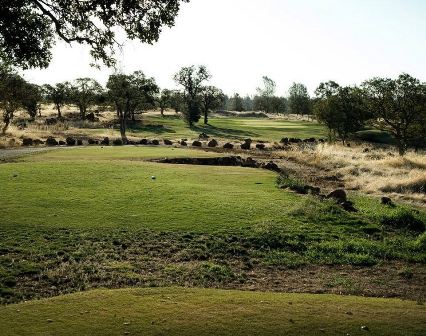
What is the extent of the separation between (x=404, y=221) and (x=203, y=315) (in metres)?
13.2

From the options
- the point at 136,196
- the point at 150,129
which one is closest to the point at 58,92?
the point at 150,129

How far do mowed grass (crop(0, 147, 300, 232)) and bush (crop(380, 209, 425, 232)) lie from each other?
4280 millimetres

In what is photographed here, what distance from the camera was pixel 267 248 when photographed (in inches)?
653

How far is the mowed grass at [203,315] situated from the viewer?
29.3 ft

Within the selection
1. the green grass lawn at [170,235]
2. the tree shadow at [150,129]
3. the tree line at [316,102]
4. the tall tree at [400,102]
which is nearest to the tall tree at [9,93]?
the tree line at [316,102]

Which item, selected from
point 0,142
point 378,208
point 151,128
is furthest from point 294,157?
point 151,128

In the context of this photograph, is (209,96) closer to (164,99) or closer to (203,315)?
(164,99)

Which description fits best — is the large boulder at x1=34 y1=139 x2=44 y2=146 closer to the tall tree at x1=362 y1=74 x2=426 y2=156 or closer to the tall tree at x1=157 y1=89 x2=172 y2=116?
the tall tree at x1=362 y1=74 x2=426 y2=156

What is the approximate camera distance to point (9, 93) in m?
61.5

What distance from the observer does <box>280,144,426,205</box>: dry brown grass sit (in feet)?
95.0

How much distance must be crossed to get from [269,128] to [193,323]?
9475 centimetres

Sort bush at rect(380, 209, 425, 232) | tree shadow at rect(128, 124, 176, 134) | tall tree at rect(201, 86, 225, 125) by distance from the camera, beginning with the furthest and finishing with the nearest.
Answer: tall tree at rect(201, 86, 225, 125), tree shadow at rect(128, 124, 176, 134), bush at rect(380, 209, 425, 232)

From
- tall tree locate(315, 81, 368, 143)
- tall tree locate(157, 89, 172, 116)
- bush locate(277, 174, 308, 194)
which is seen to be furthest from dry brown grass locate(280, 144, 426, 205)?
tall tree locate(157, 89, 172, 116)

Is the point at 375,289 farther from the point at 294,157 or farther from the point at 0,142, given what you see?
the point at 0,142
